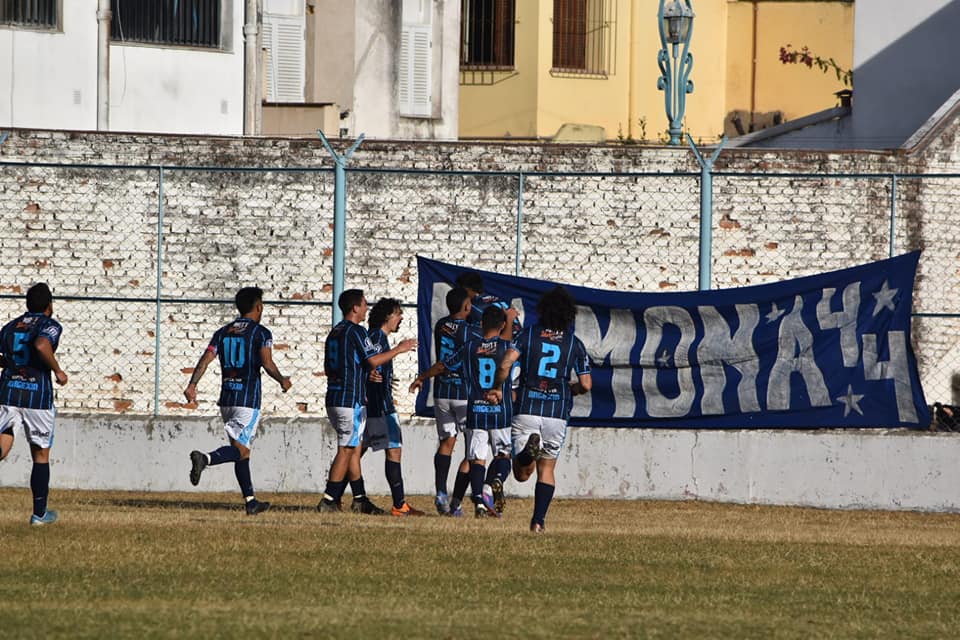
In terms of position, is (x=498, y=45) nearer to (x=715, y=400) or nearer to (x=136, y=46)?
(x=136, y=46)

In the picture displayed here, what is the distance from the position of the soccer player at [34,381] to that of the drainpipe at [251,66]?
14.9m

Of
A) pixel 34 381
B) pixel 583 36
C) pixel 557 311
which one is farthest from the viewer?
pixel 583 36

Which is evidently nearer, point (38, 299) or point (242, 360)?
point (38, 299)

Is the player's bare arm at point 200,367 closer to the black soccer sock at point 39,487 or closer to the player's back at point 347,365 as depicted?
the player's back at point 347,365

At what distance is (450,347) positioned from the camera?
14891 millimetres

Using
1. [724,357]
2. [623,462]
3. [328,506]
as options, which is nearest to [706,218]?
[724,357]

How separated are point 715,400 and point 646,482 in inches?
38.9

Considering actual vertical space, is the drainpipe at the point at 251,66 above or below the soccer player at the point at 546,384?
above

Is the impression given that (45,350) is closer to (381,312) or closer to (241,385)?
(241,385)

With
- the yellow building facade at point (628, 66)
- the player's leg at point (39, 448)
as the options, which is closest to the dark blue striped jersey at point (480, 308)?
the player's leg at point (39, 448)

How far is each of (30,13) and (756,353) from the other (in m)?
14.4

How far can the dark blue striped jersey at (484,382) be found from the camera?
1395 cm

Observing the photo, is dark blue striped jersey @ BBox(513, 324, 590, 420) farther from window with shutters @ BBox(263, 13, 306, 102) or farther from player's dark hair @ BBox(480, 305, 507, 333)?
window with shutters @ BBox(263, 13, 306, 102)

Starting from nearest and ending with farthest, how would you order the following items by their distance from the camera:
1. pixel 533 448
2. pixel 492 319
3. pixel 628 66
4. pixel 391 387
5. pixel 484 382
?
pixel 533 448 → pixel 492 319 → pixel 484 382 → pixel 391 387 → pixel 628 66
